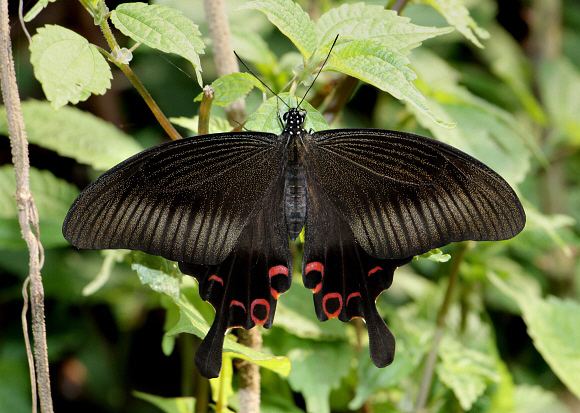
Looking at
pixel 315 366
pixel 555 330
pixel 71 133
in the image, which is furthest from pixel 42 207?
pixel 555 330

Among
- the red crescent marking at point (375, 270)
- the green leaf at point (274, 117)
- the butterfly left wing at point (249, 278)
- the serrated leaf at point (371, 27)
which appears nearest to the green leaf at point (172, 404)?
the butterfly left wing at point (249, 278)

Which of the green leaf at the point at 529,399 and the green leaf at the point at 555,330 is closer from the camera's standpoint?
the green leaf at the point at 555,330

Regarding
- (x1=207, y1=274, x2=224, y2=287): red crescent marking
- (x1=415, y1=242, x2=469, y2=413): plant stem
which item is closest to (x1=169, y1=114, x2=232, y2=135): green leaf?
(x1=207, y1=274, x2=224, y2=287): red crescent marking

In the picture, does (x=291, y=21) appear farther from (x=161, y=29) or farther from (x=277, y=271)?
(x=277, y=271)

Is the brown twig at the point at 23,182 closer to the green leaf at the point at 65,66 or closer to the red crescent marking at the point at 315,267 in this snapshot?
the green leaf at the point at 65,66

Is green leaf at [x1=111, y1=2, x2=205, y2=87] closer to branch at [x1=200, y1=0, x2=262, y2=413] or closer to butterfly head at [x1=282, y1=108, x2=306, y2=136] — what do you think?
butterfly head at [x1=282, y1=108, x2=306, y2=136]

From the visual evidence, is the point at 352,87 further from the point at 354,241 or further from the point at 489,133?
the point at 489,133
